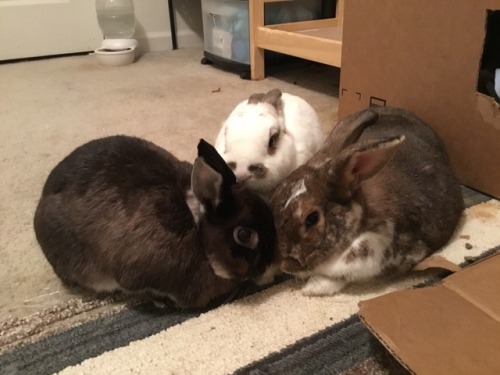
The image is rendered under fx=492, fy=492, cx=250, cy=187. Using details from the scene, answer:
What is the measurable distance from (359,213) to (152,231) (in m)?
0.41

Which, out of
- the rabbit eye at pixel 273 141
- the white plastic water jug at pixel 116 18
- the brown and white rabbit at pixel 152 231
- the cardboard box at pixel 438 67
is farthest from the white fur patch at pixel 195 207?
the white plastic water jug at pixel 116 18

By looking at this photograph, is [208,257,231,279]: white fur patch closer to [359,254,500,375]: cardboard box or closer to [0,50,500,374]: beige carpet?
[0,50,500,374]: beige carpet

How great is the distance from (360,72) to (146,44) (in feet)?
7.44

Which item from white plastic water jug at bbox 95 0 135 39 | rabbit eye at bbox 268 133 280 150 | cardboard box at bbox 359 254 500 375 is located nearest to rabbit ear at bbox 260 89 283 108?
rabbit eye at bbox 268 133 280 150

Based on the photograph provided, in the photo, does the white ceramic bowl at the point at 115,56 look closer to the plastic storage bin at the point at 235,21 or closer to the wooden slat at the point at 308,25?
the plastic storage bin at the point at 235,21

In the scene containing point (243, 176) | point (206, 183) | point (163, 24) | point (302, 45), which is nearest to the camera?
point (206, 183)

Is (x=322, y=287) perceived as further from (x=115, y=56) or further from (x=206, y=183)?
(x=115, y=56)

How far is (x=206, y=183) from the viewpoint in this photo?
2.96 feet

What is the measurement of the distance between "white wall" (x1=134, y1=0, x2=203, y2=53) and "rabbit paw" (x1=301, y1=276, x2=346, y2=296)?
2.88 meters

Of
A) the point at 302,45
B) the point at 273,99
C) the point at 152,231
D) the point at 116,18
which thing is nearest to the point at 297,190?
the point at 152,231

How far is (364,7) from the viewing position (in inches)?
60.4

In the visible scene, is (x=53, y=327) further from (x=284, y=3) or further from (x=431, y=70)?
(x=284, y=3)

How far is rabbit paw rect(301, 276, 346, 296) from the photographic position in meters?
1.01

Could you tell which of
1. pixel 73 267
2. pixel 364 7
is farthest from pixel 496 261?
pixel 364 7
